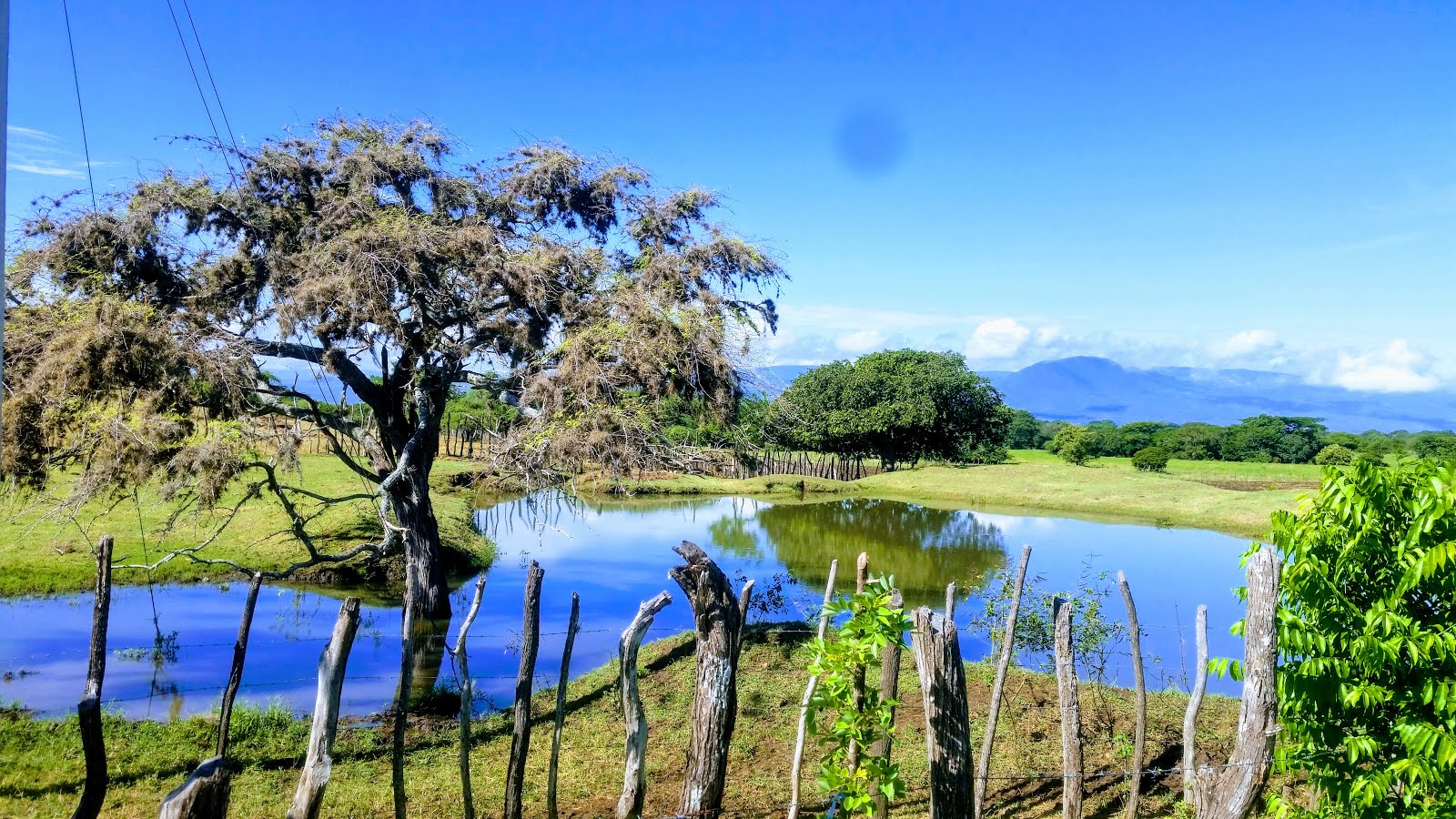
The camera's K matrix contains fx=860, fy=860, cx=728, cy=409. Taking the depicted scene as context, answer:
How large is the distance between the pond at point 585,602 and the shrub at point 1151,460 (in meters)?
17.2

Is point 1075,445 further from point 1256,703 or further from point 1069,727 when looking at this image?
point 1256,703

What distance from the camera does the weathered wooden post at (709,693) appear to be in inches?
210

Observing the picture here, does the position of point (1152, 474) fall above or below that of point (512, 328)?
below

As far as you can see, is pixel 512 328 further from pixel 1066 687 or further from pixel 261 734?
pixel 1066 687

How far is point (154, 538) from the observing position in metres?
17.1

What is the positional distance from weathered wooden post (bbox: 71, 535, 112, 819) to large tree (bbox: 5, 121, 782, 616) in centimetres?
425

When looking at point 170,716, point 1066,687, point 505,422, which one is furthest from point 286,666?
point 1066,687

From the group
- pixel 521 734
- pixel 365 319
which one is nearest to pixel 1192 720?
pixel 521 734

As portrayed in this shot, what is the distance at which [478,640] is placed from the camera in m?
13.2

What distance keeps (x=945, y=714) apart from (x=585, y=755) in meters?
4.65

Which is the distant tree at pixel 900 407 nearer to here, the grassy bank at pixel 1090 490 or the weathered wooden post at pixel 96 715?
the grassy bank at pixel 1090 490

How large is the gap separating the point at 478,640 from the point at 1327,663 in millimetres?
11580

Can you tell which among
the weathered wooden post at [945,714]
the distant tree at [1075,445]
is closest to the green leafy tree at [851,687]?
the weathered wooden post at [945,714]

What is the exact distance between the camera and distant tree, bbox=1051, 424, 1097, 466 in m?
Result: 49.2
